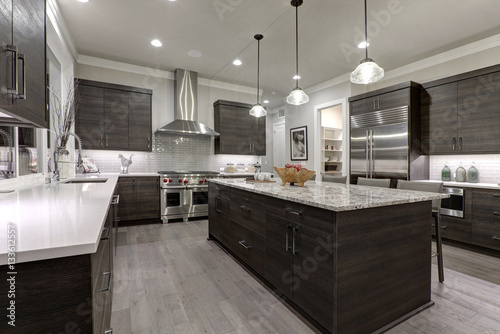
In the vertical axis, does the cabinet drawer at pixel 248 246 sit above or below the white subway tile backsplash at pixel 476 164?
below

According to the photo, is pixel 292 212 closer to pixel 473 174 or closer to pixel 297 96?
pixel 297 96

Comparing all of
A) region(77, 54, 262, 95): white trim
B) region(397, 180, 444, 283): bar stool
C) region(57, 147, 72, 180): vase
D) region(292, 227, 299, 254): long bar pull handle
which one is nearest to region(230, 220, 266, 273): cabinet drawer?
region(292, 227, 299, 254): long bar pull handle

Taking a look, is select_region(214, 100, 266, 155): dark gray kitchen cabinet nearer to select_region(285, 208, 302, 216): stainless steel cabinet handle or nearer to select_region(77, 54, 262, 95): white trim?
select_region(77, 54, 262, 95): white trim

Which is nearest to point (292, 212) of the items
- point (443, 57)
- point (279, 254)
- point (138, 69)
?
point (279, 254)

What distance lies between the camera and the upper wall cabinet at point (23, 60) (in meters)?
1.02

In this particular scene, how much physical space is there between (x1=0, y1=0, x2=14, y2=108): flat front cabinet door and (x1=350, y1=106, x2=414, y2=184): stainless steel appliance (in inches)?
178

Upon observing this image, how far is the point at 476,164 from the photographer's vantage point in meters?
3.68

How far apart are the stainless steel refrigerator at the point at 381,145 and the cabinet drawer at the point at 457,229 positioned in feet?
2.63

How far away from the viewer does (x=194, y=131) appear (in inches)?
188

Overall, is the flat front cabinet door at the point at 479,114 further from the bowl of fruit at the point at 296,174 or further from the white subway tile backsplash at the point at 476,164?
the bowl of fruit at the point at 296,174

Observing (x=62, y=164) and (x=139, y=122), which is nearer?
(x=62, y=164)

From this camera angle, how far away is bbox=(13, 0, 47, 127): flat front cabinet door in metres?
1.17

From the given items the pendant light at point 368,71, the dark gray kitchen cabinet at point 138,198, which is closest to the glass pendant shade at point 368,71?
the pendant light at point 368,71

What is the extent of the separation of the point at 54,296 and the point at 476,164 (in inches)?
196
